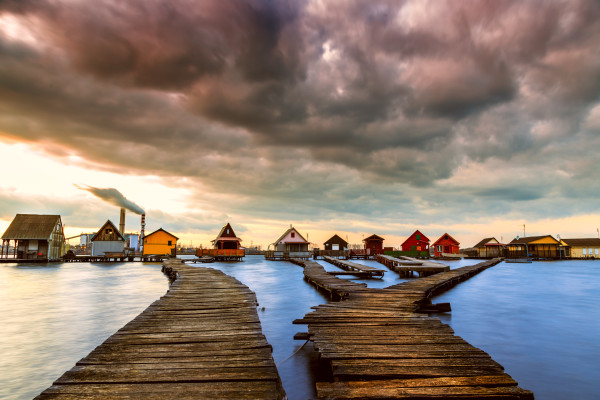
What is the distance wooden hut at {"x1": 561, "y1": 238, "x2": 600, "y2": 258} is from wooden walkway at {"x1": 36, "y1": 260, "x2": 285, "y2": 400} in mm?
115938

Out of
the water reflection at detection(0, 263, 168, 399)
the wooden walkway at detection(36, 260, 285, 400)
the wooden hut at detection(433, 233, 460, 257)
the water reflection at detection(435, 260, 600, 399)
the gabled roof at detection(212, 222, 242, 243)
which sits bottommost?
the water reflection at detection(435, 260, 600, 399)

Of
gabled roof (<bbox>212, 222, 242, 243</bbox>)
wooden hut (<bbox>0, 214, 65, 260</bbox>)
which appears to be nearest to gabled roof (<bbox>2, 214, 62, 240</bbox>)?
wooden hut (<bbox>0, 214, 65, 260</bbox>)

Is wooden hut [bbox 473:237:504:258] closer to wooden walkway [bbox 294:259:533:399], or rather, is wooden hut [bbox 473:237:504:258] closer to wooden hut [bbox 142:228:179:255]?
wooden hut [bbox 142:228:179:255]

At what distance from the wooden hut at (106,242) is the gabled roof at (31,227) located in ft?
25.1

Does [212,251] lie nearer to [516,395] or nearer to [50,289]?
[50,289]

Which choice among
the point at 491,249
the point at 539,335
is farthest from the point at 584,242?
the point at 539,335

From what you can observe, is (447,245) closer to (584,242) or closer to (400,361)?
(584,242)

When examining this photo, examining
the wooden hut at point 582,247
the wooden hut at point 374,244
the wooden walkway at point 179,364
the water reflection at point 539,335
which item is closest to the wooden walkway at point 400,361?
the wooden walkway at point 179,364

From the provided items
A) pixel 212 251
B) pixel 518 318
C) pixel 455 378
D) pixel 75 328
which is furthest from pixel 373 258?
pixel 455 378

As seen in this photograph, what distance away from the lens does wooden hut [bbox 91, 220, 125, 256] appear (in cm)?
6844

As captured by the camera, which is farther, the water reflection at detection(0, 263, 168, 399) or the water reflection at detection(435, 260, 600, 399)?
the water reflection at detection(0, 263, 168, 399)

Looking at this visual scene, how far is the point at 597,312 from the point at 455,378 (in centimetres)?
2207

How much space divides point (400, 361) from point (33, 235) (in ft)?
236

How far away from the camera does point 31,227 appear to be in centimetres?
6103
